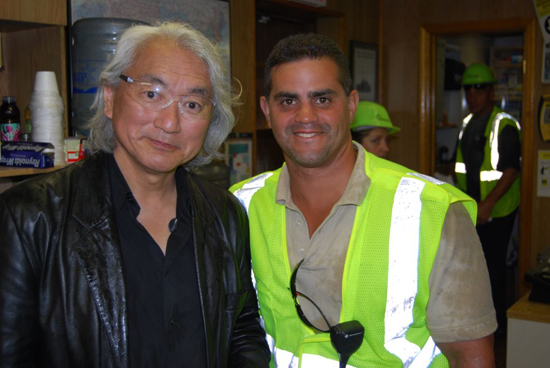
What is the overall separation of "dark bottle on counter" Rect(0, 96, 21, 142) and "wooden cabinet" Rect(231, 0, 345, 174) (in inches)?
54.8

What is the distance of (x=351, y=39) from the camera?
4.99 meters

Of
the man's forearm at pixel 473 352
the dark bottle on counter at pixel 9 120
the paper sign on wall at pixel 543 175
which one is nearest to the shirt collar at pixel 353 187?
the man's forearm at pixel 473 352

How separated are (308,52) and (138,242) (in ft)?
2.45

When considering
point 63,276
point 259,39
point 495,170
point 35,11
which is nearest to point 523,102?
point 495,170

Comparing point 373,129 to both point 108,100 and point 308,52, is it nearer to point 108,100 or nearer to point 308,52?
point 308,52

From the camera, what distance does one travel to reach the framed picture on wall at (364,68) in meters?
5.03

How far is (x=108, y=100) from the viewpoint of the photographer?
160cm

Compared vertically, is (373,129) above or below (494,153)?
above

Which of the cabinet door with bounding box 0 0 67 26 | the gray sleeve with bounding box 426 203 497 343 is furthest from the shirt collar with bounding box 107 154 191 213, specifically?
the cabinet door with bounding box 0 0 67 26

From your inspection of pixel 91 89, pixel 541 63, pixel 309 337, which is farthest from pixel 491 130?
pixel 309 337

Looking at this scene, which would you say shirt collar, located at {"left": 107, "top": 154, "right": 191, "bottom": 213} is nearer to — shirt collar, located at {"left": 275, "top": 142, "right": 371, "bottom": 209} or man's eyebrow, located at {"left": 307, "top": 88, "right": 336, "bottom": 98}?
shirt collar, located at {"left": 275, "top": 142, "right": 371, "bottom": 209}

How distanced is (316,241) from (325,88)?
456 millimetres

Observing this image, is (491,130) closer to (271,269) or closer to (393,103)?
(393,103)

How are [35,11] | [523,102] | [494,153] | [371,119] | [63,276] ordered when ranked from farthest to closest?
[523,102] < [494,153] < [371,119] < [35,11] < [63,276]
